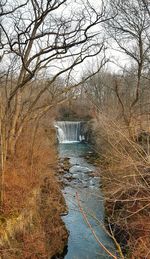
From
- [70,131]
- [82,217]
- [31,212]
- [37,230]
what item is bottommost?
[82,217]

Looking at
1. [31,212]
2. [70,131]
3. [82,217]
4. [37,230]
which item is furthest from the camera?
[70,131]

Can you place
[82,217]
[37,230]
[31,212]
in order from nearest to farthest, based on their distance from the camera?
[37,230] < [31,212] < [82,217]

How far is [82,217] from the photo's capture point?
42.4 feet

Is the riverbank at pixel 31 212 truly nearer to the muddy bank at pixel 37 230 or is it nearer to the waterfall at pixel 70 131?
the muddy bank at pixel 37 230

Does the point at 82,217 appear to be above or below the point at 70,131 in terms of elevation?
below

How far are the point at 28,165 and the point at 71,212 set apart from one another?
2759mm

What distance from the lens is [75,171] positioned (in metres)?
20.3

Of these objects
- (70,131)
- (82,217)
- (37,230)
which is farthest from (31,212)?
(70,131)

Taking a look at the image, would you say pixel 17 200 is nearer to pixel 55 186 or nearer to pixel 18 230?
pixel 18 230

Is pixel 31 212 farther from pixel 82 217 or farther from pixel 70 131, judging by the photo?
pixel 70 131

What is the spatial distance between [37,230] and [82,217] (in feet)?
10.9

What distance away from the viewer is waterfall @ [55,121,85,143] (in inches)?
1406

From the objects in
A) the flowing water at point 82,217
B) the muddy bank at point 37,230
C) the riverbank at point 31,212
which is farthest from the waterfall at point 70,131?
the muddy bank at point 37,230

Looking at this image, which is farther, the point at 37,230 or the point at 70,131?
the point at 70,131
